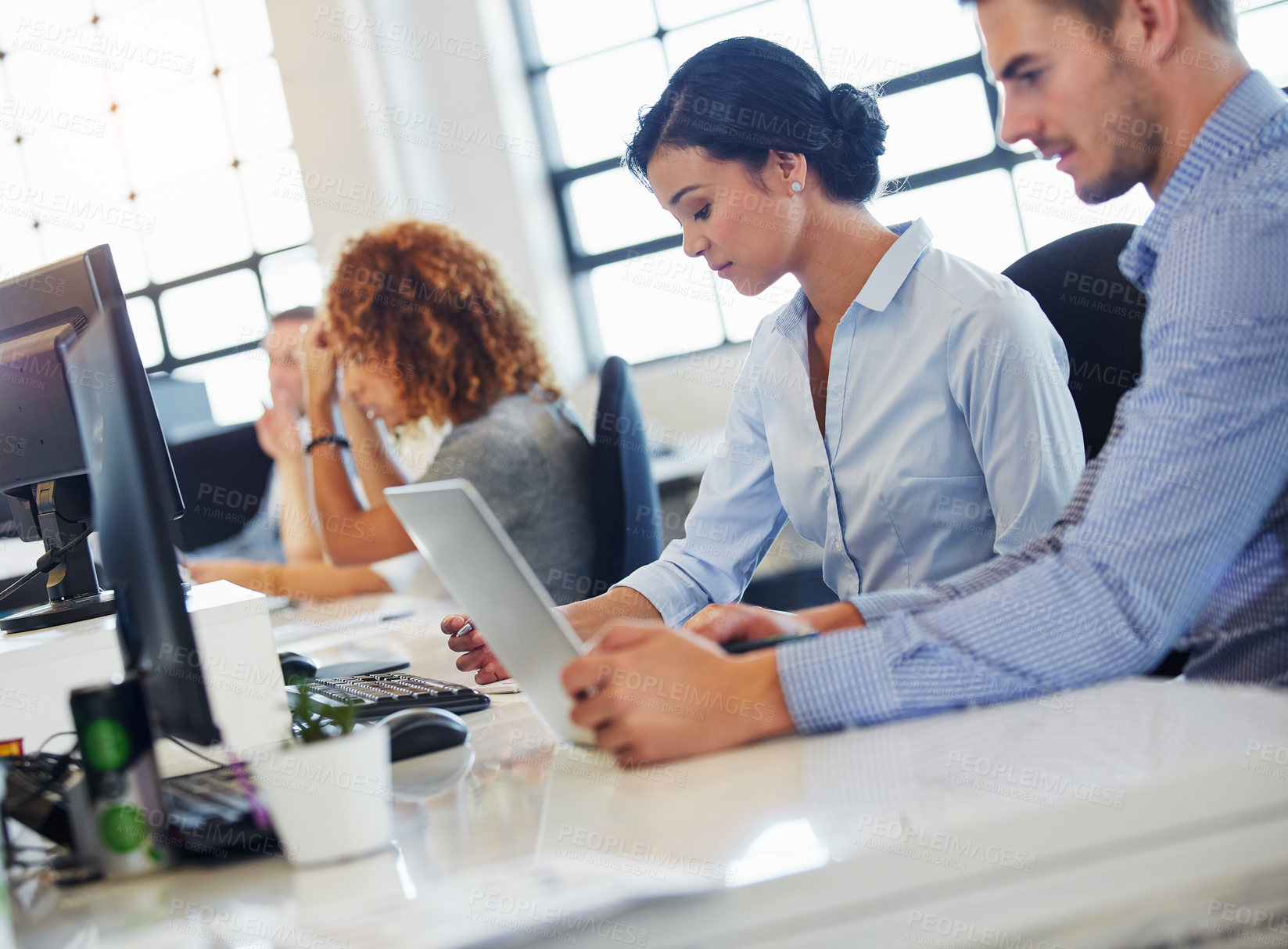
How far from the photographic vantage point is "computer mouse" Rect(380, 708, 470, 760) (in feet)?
2.72

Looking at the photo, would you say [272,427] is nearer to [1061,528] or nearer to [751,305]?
[751,305]

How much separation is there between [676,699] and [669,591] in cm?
75

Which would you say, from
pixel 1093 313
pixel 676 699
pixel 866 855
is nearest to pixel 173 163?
pixel 1093 313

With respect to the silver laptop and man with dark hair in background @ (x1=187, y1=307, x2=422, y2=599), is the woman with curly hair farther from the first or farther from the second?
the silver laptop

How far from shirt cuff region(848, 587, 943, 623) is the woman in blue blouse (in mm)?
383

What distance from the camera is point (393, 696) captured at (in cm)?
104

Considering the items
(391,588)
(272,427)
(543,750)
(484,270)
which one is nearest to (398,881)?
(543,750)

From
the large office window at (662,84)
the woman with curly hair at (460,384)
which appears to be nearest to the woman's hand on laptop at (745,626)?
the woman with curly hair at (460,384)

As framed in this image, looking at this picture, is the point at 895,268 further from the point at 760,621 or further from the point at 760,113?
the point at 760,621

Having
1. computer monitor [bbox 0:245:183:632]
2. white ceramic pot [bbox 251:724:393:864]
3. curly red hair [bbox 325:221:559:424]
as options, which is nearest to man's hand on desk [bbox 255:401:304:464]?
curly red hair [bbox 325:221:559:424]

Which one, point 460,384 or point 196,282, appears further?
point 196,282

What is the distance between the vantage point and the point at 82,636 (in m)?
1.02

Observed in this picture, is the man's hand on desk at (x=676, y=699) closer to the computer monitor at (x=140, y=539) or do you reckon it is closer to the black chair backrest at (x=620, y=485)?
the computer monitor at (x=140, y=539)

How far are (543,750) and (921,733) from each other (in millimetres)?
306
